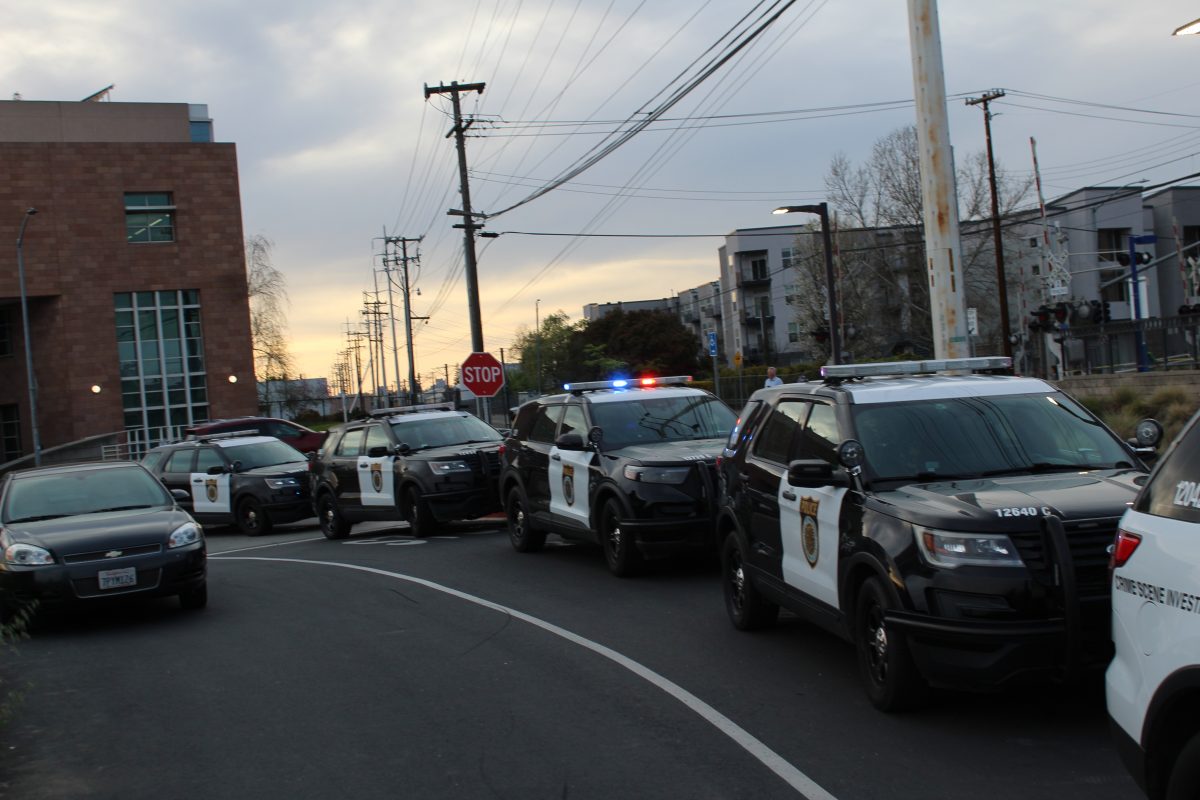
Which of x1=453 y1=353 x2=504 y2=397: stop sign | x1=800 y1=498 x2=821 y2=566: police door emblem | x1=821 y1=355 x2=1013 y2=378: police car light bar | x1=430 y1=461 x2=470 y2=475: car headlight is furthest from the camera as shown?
x1=453 y1=353 x2=504 y2=397: stop sign

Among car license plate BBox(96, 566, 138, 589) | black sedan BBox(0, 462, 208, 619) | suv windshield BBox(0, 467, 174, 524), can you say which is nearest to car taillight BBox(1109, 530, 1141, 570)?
black sedan BBox(0, 462, 208, 619)

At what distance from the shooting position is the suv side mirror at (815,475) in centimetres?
670

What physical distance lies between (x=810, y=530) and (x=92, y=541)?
6.62 meters

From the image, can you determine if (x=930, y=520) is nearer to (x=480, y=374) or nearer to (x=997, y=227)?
(x=480, y=374)

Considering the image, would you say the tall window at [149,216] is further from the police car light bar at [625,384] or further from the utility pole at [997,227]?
the police car light bar at [625,384]

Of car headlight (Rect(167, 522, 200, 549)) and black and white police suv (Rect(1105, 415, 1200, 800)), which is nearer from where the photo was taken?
black and white police suv (Rect(1105, 415, 1200, 800))

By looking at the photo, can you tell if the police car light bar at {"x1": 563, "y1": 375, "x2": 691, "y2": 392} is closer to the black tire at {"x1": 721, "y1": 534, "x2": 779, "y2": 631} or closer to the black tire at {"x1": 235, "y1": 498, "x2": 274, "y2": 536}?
the black tire at {"x1": 721, "y1": 534, "x2": 779, "y2": 631}

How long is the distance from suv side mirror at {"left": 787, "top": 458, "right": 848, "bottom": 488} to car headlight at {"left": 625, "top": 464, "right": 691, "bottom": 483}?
4.58 meters

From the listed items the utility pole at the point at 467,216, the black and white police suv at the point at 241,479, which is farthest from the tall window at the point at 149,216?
the black and white police suv at the point at 241,479

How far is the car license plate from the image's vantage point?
1014 centimetres

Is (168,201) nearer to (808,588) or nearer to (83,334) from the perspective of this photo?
(83,334)

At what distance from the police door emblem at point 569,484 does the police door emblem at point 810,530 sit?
221 inches

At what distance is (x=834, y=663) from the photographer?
25.2 feet

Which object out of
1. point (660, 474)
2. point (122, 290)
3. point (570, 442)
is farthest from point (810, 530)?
point (122, 290)
